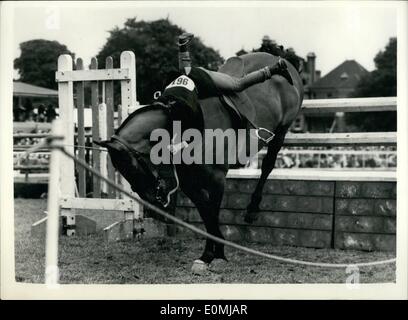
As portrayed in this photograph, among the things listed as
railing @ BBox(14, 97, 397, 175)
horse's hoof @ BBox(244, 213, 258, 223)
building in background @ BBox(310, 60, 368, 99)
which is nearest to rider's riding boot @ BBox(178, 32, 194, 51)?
railing @ BBox(14, 97, 397, 175)

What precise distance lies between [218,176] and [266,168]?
3.69 feet

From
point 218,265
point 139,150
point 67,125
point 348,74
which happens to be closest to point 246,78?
point 139,150

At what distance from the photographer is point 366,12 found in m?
5.29

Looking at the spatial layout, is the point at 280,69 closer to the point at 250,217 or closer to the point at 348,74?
the point at 250,217

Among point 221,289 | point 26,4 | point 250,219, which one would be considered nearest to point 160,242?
point 250,219

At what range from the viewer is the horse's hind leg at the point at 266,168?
623cm

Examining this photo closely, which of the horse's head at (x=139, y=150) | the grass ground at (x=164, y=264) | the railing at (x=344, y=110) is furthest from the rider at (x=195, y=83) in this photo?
the grass ground at (x=164, y=264)

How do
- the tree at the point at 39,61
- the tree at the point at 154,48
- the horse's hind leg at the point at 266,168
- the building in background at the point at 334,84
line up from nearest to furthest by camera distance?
the horse's hind leg at the point at 266,168
the tree at the point at 39,61
the tree at the point at 154,48
the building in background at the point at 334,84

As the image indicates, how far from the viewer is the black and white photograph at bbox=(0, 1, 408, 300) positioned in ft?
15.7

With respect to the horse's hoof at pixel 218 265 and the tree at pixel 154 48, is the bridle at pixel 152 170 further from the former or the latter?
the tree at pixel 154 48

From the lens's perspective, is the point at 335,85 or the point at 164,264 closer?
the point at 164,264

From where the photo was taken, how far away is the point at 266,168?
6.28m

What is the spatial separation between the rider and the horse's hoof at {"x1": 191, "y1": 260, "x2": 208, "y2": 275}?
4.41ft
